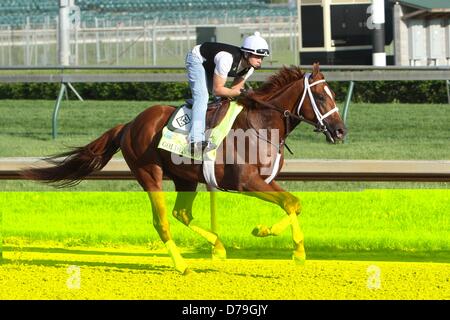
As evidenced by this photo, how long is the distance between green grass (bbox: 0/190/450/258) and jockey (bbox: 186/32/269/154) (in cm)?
183

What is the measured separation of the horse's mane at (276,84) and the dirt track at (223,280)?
106 centimetres

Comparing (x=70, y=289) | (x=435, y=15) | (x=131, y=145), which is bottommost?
(x=70, y=289)

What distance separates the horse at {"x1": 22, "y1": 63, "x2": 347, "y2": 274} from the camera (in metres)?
7.48

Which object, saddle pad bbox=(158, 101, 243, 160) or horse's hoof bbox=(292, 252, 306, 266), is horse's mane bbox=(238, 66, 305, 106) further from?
horse's hoof bbox=(292, 252, 306, 266)

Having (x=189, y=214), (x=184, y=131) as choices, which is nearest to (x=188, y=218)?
(x=189, y=214)

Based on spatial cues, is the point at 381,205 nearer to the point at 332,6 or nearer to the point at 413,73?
the point at 413,73

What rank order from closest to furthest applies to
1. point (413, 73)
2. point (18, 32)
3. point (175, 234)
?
point (175, 234) < point (413, 73) < point (18, 32)

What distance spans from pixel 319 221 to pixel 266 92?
1.96 m

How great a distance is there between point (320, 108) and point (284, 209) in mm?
651

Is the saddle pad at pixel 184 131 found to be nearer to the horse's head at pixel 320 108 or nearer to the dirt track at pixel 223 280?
the horse's head at pixel 320 108

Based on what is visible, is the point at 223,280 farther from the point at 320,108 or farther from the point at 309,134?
the point at 309,134

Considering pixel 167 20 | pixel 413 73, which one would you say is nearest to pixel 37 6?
pixel 167 20

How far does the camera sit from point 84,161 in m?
8.40

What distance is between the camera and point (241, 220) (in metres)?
9.67
